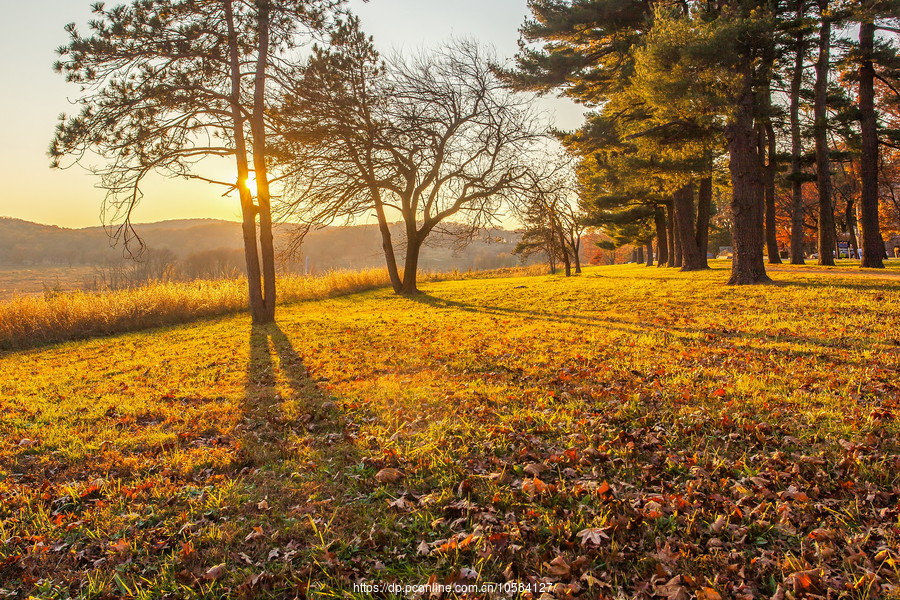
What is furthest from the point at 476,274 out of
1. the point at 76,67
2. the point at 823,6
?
the point at 76,67

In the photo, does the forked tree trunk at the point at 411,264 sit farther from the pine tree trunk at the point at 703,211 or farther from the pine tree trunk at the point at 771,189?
the pine tree trunk at the point at 771,189

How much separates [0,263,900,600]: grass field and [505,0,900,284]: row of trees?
7.36 m

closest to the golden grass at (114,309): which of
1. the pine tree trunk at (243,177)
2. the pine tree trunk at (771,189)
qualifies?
the pine tree trunk at (243,177)

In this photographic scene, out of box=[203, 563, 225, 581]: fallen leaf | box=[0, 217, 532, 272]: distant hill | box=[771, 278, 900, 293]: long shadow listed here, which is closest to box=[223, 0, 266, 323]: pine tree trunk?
box=[203, 563, 225, 581]: fallen leaf

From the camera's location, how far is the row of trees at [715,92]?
11.5 metres

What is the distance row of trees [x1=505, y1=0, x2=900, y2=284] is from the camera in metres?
11.5

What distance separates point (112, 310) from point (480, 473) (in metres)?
13.4

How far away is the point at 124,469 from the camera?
3.80 m

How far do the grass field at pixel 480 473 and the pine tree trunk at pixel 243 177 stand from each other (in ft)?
17.4

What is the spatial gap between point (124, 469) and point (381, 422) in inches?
87.0

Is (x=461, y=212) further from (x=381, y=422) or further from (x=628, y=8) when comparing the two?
(x=381, y=422)

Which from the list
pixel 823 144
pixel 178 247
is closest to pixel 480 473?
pixel 823 144

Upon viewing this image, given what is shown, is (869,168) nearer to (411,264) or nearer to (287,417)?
(411,264)

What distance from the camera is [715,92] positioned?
1155 centimetres
